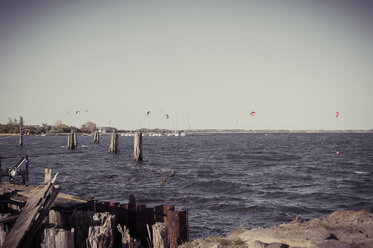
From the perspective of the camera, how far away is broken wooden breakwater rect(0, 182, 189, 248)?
636 centimetres

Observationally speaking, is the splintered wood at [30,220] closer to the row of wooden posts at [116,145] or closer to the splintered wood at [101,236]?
the splintered wood at [101,236]

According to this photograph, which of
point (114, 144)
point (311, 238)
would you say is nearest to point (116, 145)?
point (114, 144)

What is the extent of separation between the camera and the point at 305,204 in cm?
1664

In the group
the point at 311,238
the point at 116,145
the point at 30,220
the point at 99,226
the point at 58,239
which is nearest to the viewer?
the point at 58,239

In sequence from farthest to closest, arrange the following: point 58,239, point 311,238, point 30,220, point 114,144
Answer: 1. point 114,144
2. point 311,238
3. point 30,220
4. point 58,239

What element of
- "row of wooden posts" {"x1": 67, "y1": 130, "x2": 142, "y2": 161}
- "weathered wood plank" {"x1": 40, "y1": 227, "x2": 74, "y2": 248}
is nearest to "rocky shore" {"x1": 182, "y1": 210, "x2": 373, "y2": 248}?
"weathered wood plank" {"x1": 40, "y1": 227, "x2": 74, "y2": 248}

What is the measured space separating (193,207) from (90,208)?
8207 millimetres

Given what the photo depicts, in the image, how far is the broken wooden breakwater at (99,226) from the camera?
636 cm

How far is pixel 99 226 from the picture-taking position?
21.4ft

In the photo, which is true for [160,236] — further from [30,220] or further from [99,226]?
[30,220]

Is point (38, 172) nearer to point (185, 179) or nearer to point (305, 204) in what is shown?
point (185, 179)

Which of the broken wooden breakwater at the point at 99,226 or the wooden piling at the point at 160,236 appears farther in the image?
the wooden piling at the point at 160,236

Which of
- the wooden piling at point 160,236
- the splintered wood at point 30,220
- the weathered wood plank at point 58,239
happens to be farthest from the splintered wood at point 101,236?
the splintered wood at point 30,220

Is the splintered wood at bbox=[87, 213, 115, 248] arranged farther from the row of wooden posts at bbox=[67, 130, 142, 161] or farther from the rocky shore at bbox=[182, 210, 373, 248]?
the row of wooden posts at bbox=[67, 130, 142, 161]
